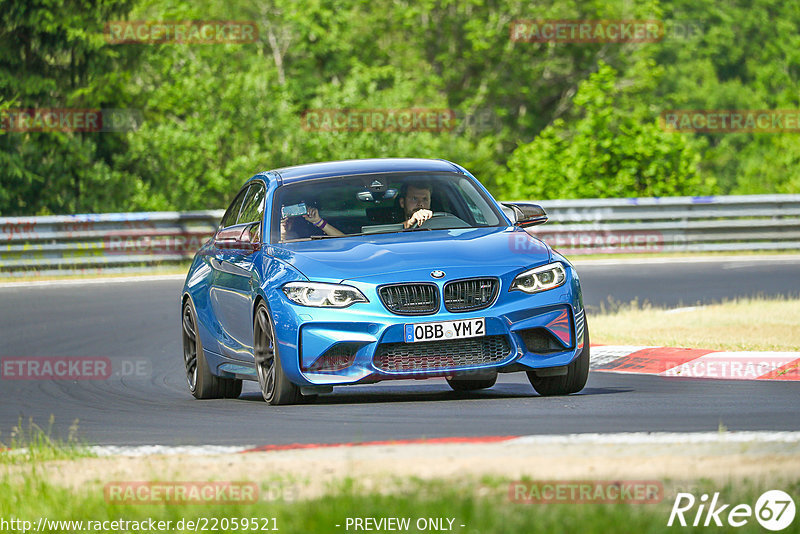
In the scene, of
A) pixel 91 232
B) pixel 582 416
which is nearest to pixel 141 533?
pixel 582 416

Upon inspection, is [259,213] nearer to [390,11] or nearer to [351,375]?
[351,375]

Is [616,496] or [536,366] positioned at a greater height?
[616,496]

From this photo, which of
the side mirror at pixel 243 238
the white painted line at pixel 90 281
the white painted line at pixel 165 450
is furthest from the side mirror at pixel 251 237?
the white painted line at pixel 90 281

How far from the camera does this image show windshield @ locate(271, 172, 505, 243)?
10062mm

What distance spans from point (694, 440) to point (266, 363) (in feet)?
11.8

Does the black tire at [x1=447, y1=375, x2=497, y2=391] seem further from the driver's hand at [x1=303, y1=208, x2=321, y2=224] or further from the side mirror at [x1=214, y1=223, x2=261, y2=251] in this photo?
the side mirror at [x1=214, y1=223, x2=261, y2=251]

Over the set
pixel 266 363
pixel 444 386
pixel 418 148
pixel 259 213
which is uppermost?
pixel 259 213

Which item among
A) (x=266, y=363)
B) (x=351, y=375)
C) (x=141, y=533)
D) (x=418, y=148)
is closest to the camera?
(x=141, y=533)

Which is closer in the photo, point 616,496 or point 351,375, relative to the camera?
point 616,496

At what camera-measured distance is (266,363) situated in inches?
373

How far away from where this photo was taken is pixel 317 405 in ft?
30.8

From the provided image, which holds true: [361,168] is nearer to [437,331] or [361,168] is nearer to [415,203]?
[415,203]

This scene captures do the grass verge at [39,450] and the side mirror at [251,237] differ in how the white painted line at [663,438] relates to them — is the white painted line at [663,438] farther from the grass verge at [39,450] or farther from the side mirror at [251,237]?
the side mirror at [251,237]

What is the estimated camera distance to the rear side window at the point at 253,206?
34.7 feet
